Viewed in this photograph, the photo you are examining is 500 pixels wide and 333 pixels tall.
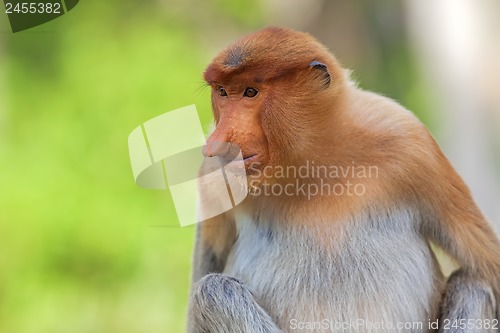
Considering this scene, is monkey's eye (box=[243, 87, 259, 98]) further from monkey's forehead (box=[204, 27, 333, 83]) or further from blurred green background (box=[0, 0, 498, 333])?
blurred green background (box=[0, 0, 498, 333])

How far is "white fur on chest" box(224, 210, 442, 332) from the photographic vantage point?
11.6 ft

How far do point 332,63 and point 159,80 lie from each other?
4949mm

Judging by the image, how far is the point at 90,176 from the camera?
7.71 m

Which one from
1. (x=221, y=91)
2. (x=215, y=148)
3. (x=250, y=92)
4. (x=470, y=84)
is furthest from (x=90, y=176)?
(x=215, y=148)

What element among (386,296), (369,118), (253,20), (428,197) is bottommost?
(386,296)

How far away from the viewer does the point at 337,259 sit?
354cm

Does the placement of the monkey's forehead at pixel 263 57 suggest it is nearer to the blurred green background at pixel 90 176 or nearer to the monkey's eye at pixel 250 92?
the monkey's eye at pixel 250 92

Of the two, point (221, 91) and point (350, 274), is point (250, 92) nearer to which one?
point (221, 91)

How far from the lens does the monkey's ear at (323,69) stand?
3.40m

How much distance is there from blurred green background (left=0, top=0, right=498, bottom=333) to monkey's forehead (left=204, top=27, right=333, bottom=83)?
10.3 ft

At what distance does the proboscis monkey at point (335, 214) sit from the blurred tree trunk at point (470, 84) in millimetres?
4961

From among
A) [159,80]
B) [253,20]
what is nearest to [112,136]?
[159,80]

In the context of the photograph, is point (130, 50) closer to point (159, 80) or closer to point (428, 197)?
point (159, 80)

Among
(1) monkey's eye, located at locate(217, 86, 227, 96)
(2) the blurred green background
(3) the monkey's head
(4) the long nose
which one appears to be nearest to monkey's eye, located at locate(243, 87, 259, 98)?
(3) the monkey's head
